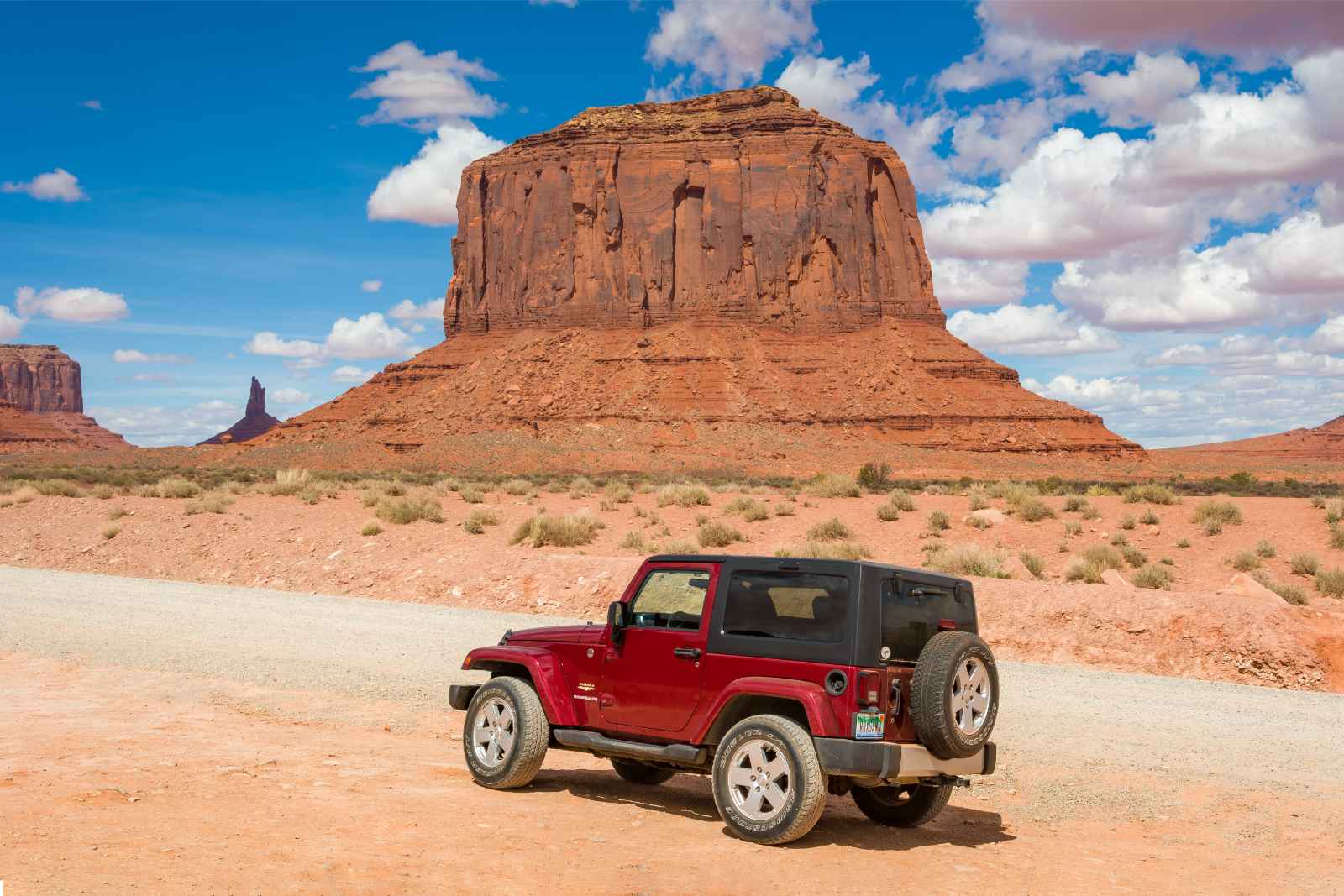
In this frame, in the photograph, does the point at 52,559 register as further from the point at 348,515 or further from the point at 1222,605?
the point at 1222,605

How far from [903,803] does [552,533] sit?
62.8 feet

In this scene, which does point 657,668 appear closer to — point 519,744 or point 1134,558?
point 519,744

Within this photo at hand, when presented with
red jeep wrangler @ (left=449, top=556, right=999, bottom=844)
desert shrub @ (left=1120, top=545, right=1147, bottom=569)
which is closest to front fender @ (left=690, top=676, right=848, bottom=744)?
red jeep wrangler @ (left=449, top=556, right=999, bottom=844)

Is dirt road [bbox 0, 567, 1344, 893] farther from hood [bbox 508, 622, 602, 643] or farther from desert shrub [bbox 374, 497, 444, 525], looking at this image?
desert shrub [bbox 374, 497, 444, 525]

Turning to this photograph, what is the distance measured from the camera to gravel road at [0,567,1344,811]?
31.5 feet

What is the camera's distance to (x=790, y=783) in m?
6.75

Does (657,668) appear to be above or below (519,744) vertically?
above

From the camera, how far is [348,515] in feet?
99.8

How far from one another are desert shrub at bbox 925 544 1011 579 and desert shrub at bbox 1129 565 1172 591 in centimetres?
220

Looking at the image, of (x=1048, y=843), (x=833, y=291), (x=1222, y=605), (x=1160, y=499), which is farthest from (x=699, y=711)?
(x=833, y=291)

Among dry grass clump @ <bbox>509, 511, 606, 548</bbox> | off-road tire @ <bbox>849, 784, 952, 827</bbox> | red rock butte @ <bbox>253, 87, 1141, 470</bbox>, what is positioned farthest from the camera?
red rock butte @ <bbox>253, 87, 1141, 470</bbox>

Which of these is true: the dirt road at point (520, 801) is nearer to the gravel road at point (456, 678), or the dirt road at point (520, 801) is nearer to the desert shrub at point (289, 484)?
the gravel road at point (456, 678)

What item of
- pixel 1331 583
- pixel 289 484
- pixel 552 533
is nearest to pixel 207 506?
pixel 289 484

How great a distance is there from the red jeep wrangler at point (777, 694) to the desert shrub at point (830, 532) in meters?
18.8
